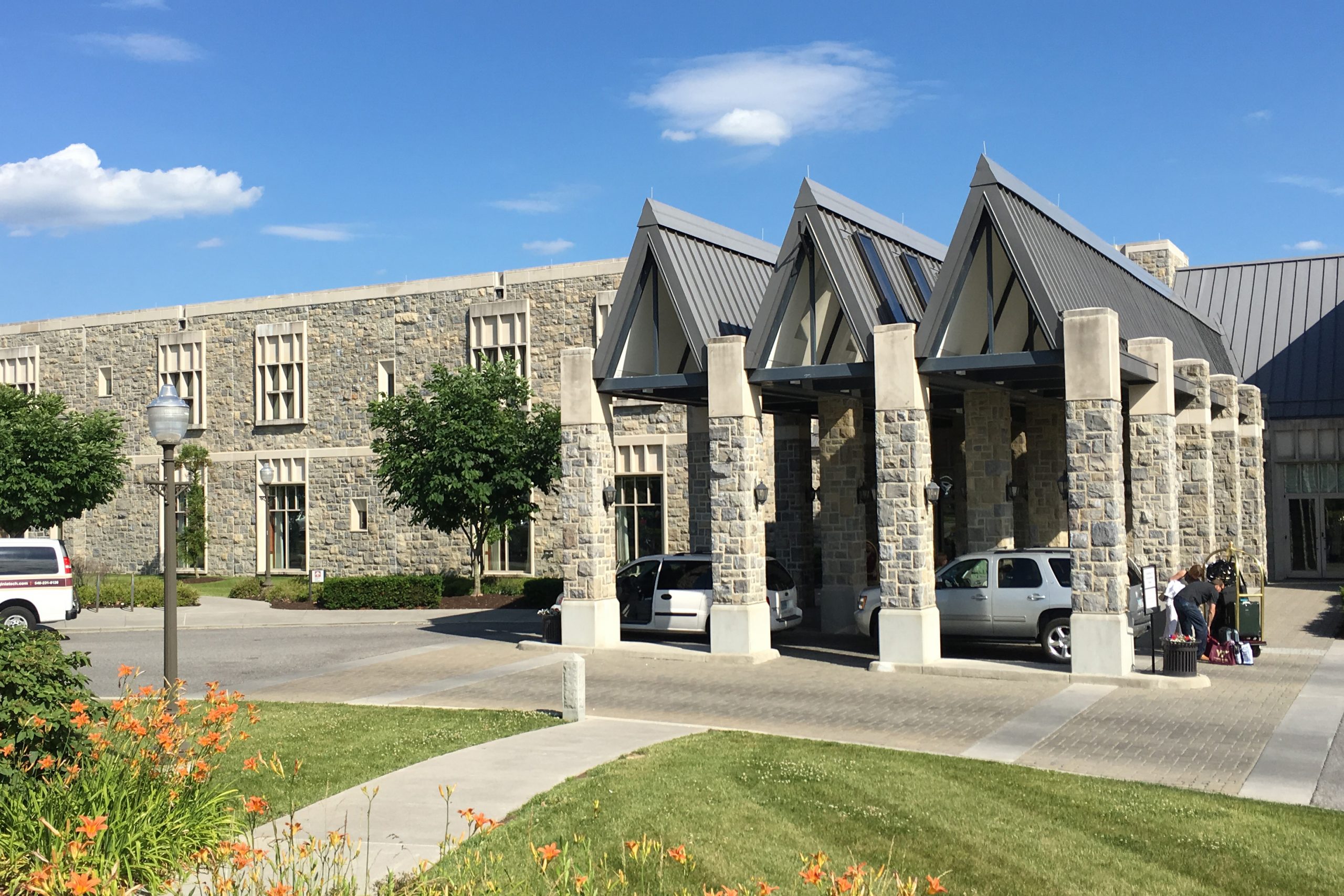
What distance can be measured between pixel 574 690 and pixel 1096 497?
775 centimetres

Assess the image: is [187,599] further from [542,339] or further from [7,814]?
[7,814]

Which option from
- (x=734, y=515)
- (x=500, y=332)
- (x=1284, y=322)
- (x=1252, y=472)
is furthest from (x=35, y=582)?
(x=1284, y=322)

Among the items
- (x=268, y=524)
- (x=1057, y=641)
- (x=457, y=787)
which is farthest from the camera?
(x=268, y=524)

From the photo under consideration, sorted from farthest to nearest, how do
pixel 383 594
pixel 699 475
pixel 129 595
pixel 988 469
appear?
1. pixel 129 595
2. pixel 383 594
3. pixel 699 475
4. pixel 988 469

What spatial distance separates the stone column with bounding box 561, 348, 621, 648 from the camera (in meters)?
20.5

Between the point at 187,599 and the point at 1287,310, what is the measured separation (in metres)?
31.8

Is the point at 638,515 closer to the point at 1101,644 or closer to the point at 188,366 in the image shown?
the point at 188,366

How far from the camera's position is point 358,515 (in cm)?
3747

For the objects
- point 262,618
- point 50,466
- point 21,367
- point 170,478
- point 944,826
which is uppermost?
point 21,367

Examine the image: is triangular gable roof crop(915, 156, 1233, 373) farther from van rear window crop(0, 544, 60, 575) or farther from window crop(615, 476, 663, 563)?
van rear window crop(0, 544, 60, 575)

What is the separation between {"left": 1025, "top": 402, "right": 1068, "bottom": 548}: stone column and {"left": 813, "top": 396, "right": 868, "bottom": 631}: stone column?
446 cm

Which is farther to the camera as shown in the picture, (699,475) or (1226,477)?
(1226,477)

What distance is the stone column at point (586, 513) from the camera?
2047 centimetres

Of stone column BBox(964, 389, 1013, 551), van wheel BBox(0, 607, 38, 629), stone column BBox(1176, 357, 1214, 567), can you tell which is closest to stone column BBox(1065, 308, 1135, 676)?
stone column BBox(964, 389, 1013, 551)
